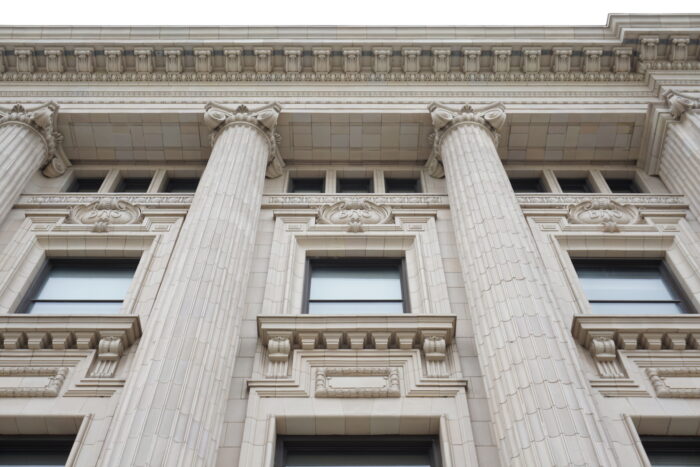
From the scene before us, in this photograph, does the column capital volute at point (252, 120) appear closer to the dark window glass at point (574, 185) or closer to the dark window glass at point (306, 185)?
the dark window glass at point (306, 185)

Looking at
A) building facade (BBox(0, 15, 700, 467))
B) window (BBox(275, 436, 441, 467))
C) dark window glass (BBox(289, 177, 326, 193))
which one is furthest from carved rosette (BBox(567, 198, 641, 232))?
window (BBox(275, 436, 441, 467))

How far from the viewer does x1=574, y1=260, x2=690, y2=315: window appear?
1527cm

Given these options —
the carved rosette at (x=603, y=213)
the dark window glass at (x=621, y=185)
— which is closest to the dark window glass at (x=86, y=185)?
the carved rosette at (x=603, y=213)

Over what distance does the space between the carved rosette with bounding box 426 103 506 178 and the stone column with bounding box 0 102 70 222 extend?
11.1m

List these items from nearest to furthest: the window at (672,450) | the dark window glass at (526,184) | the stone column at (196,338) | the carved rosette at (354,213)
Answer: the stone column at (196,338) → the window at (672,450) → the carved rosette at (354,213) → the dark window glass at (526,184)

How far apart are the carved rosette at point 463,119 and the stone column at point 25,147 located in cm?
1113

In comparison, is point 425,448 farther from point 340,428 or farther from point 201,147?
point 201,147

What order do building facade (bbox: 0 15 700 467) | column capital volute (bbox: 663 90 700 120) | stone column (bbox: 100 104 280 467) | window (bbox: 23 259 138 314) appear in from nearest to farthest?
stone column (bbox: 100 104 280 467), building facade (bbox: 0 15 700 467), window (bbox: 23 259 138 314), column capital volute (bbox: 663 90 700 120)

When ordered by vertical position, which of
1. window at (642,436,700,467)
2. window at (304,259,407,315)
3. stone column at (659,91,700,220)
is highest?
stone column at (659,91,700,220)

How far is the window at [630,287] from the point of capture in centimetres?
1527

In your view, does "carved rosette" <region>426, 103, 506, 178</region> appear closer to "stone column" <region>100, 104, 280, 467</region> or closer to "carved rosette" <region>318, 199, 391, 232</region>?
"carved rosette" <region>318, 199, 391, 232</region>

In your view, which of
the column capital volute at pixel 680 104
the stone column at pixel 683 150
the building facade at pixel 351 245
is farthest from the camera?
the column capital volute at pixel 680 104

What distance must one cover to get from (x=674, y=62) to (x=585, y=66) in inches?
107

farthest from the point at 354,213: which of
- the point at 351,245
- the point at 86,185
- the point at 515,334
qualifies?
the point at 86,185
